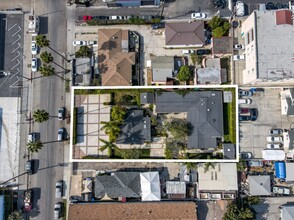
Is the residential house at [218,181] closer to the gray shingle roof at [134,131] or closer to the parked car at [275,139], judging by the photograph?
the parked car at [275,139]

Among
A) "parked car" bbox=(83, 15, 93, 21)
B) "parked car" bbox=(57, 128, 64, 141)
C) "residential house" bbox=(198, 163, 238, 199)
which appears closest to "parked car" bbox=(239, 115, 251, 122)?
"residential house" bbox=(198, 163, 238, 199)

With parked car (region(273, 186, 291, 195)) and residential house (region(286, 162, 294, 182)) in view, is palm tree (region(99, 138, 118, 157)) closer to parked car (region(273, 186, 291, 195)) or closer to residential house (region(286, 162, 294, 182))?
parked car (region(273, 186, 291, 195))

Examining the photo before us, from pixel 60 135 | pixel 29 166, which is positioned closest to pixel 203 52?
pixel 60 135

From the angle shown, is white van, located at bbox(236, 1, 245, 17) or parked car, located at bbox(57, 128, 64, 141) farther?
white van, located at bbox(236, 1, 245, 17)

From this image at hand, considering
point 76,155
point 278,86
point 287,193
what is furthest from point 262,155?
point 76,155

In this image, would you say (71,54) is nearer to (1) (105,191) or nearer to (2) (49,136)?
(2) (49,136)

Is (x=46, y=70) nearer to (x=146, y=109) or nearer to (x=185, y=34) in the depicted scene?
(x=146, y=109)
